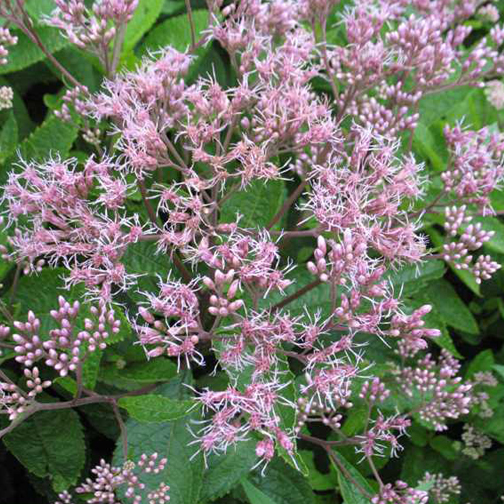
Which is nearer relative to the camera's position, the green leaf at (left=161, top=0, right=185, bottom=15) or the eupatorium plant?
the eupatorium plant

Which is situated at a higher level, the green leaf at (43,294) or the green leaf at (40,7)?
the green leaf at (40,7)

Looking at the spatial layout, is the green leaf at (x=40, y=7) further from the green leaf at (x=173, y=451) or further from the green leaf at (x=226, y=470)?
the green leaf at (x=226, y=470)

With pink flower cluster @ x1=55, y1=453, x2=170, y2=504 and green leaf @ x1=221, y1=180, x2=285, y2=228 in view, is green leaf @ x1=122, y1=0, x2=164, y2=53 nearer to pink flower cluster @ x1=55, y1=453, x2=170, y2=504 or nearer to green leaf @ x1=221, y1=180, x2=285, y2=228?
green leaf @ x1=221, y1=180, x2=285, y2=228

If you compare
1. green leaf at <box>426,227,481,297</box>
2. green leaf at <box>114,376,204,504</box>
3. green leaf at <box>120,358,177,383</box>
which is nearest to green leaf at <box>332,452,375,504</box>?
green leaf at <box>114,376,204,504</box>

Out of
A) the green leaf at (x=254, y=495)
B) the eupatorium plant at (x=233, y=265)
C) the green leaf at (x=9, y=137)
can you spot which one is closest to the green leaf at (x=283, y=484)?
the eupatorium plant at (x=233, y=265)

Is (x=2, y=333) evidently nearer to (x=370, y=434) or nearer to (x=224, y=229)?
(x=224, y=229)

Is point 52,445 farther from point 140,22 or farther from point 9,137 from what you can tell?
point 140,22

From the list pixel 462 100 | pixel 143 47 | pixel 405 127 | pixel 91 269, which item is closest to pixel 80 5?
pixel 143 47
